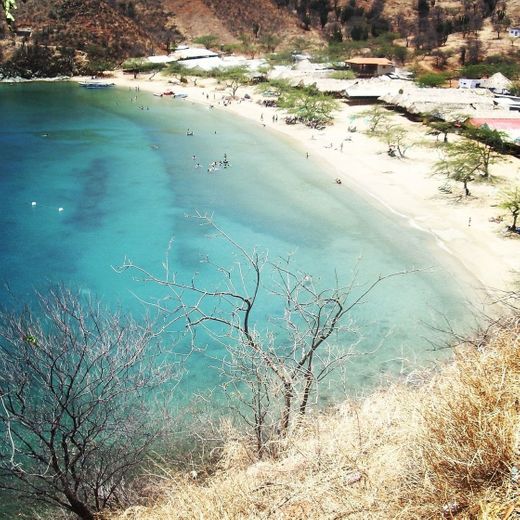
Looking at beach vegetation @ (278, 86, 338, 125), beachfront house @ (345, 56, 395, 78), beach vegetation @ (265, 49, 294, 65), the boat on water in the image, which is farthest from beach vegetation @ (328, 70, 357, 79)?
the boat on water

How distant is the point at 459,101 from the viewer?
53.0 meters

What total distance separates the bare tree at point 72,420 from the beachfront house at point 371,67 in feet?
256

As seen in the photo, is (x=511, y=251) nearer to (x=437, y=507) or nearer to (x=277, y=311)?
(x=277, y=311)

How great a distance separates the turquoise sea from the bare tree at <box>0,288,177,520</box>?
3.03m

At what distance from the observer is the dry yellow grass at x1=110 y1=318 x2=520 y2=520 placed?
4.57m

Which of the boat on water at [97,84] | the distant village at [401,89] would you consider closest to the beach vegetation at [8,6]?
the distant village at [401,89]

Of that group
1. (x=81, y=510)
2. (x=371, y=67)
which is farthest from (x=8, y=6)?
(x=371, y=67)

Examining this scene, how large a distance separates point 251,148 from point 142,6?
290 feet

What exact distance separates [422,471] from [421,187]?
108 feet

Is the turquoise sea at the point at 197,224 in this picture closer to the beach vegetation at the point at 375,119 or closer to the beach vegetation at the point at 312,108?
the beach vegetation at the point at 312,108

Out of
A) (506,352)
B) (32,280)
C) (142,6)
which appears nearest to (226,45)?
(142,6)

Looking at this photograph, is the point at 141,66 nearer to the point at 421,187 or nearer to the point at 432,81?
the point at 432,81

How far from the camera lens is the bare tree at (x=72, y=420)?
31.3 ft

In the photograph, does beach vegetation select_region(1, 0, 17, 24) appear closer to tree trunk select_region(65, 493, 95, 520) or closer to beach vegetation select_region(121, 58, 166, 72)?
tree trunk select_region(65, 493, 95, 520)
